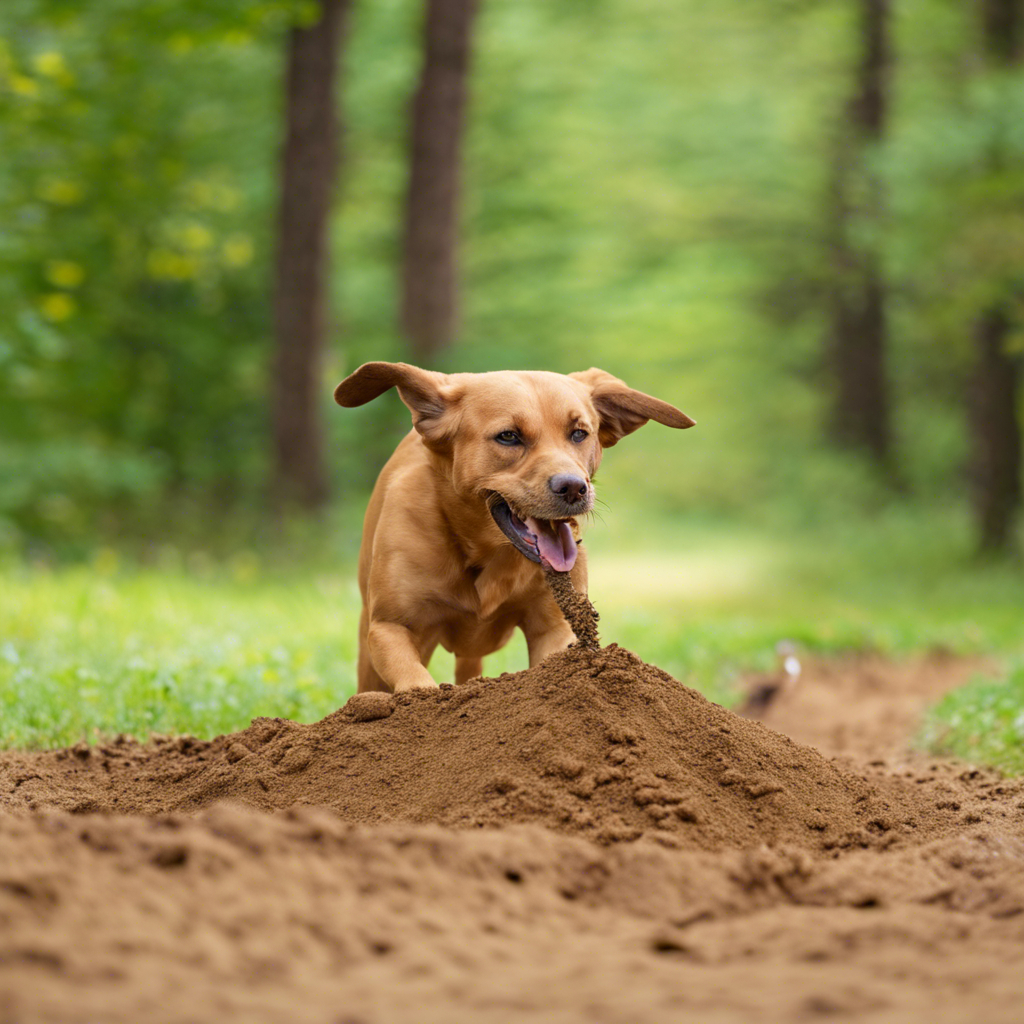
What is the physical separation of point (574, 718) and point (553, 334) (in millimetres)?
19354

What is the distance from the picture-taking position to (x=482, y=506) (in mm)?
4434

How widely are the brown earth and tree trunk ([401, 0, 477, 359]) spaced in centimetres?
1130

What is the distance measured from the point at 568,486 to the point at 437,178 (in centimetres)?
1247

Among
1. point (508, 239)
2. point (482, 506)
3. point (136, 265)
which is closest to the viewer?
point (482, 506)

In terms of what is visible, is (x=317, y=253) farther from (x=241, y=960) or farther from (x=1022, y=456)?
(x=241, y=960)

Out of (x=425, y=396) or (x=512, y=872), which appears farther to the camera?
(x=425, y=396)

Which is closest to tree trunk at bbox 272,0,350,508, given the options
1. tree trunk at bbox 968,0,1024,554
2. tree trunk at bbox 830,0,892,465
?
tree trunk at bbox 968,0,1024,554

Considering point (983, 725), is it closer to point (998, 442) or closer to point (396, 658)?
point (396, 658)

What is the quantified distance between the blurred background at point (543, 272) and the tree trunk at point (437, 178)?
4cm

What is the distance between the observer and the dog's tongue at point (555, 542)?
425 centimetres

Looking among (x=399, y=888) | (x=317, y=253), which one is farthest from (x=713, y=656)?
(x=317, y=253)

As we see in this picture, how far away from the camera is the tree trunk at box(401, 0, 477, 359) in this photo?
A: 51.2ft

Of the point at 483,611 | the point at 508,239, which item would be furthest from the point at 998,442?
the point at 483,611

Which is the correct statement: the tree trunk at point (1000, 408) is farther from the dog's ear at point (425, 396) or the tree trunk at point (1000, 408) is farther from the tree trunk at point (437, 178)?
the dog's ear at point (425, 396)
